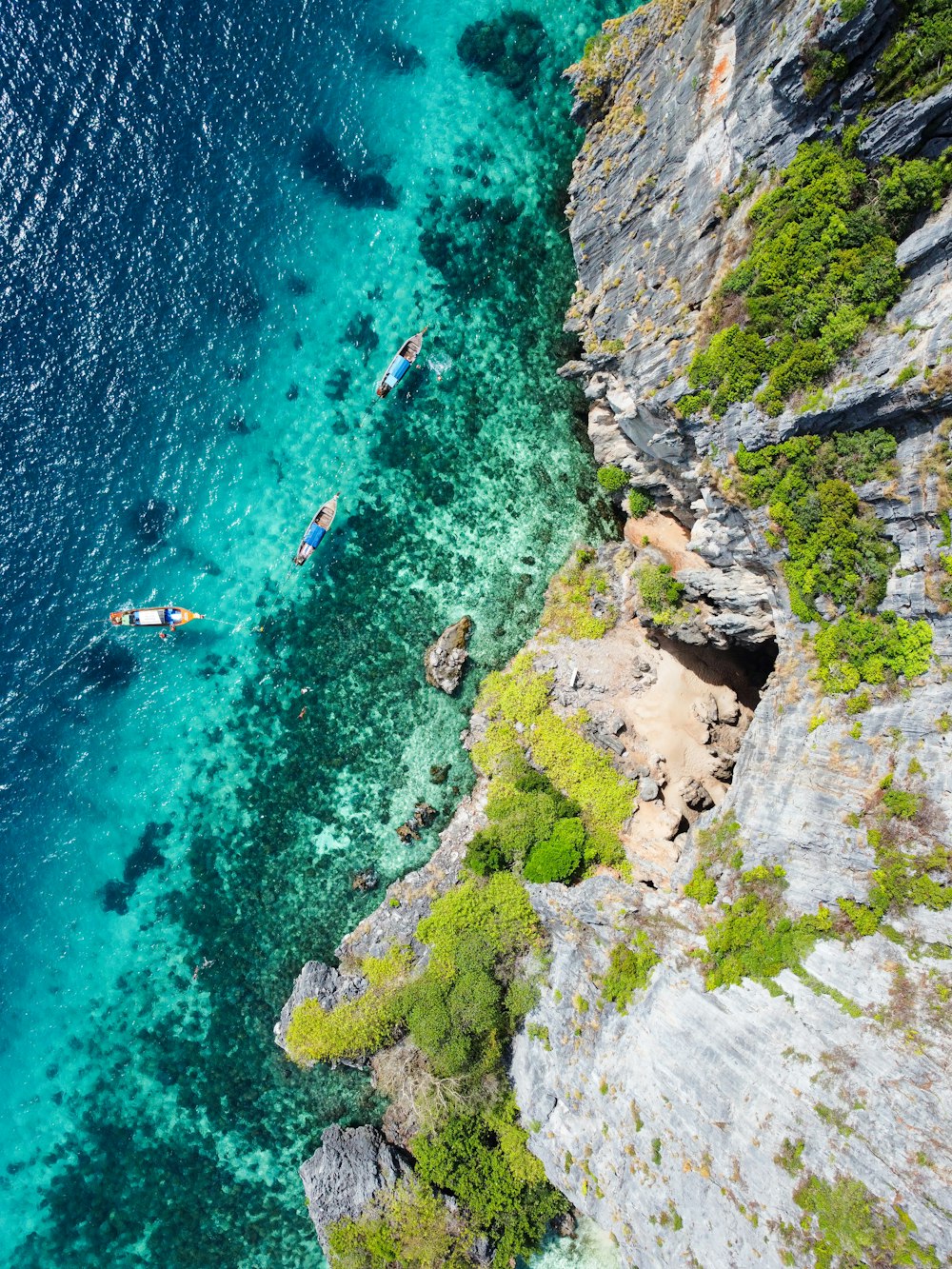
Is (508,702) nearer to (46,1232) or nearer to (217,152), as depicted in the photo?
(217,152)

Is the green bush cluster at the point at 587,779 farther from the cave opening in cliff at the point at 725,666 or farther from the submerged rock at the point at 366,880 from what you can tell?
the submerged rock at the point at 366,880

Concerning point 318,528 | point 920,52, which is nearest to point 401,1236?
point 318,528

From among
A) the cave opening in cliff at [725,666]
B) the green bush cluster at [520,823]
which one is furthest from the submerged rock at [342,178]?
the green bush cluster at [520,823]

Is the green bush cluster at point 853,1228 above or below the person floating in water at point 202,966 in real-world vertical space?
above

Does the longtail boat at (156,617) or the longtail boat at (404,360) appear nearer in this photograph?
the longtail boat at (404,360)

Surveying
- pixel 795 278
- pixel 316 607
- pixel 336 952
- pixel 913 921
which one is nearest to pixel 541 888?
pixel 336 952
